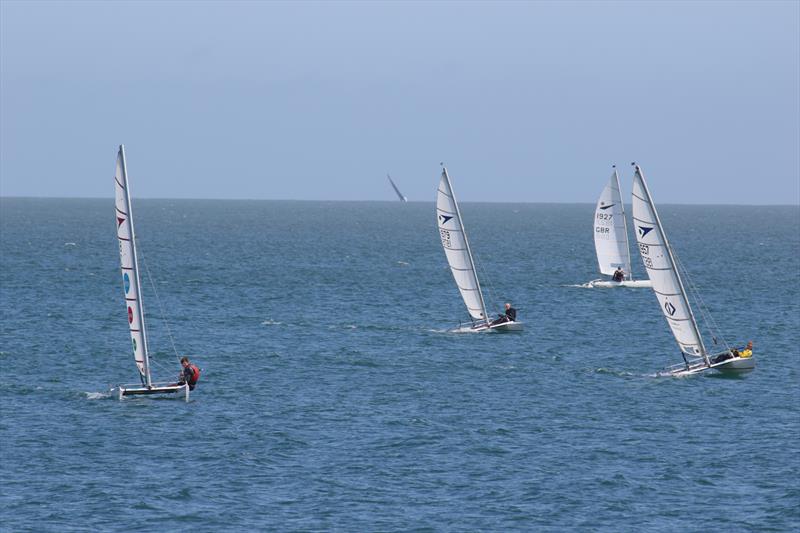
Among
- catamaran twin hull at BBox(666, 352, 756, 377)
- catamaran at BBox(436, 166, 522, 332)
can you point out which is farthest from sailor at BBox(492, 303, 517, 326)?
catamaran twin hull at BBox(666, 352, 756, 377)

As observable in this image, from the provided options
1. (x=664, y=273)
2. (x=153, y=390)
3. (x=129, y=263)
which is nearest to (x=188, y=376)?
(x=153, y=390)

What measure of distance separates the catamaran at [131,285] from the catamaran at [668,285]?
2590cm

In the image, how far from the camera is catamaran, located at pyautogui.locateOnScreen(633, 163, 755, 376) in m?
→ 65.6

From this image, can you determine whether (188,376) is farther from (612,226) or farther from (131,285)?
(612,226)

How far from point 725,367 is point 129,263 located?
30.9 m

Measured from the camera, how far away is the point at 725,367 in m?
64.9

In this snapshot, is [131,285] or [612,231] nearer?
[131,285]

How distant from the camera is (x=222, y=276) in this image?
126m

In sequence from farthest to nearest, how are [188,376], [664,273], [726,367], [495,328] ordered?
1. [495,328]
2. [664,273]
3. [726,367]
4. [188,376]

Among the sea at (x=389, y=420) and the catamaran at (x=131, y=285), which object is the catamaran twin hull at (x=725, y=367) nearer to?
the sea at (x=389, y=420)

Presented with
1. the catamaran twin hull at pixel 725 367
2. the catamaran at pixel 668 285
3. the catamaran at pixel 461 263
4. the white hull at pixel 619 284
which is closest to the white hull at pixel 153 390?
the catamaran at pixel 668 285

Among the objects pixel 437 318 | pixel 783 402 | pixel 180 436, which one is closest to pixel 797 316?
pixel 437 318

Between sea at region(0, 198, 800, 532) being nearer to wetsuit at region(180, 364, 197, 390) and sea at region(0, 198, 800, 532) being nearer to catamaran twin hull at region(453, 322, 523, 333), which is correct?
catamaran twin hull at region(453, 322, 523, 333)

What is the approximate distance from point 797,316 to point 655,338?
745 inches
